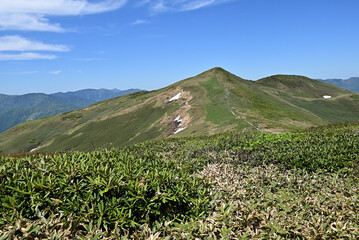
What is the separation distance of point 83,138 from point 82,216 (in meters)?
75.9

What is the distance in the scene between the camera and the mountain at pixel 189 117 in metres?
41.3

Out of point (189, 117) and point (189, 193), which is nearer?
point (189, 193)

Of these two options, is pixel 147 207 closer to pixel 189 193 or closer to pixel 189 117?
pixel 189 193

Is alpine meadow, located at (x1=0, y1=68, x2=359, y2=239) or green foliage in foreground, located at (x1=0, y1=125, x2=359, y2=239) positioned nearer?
green foliage in foreground, located at (x1=0, y1=125, x2=359, y2=239)

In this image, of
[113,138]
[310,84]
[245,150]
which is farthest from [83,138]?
[310,84]

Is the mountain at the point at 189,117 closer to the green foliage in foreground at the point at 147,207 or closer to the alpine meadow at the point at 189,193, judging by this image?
the alpine meadow at the point at 189,193

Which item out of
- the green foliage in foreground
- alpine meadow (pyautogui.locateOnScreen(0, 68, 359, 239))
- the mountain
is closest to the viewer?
the green foliage in foreground

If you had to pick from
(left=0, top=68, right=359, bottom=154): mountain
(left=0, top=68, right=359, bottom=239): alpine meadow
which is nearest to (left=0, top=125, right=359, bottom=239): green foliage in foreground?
(left=0, top=68, right=359, bottom=239): alpine meadow

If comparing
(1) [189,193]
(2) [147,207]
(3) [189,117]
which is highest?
(3) [189,117]

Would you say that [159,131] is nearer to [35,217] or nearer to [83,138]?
[83,138]

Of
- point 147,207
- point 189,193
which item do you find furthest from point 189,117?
point 147,207

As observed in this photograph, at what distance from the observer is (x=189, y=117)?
56156mm

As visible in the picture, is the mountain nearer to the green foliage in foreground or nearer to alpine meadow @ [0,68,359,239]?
alpine meadow @ [0,68,359,239]

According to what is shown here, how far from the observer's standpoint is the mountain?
4131 cm
